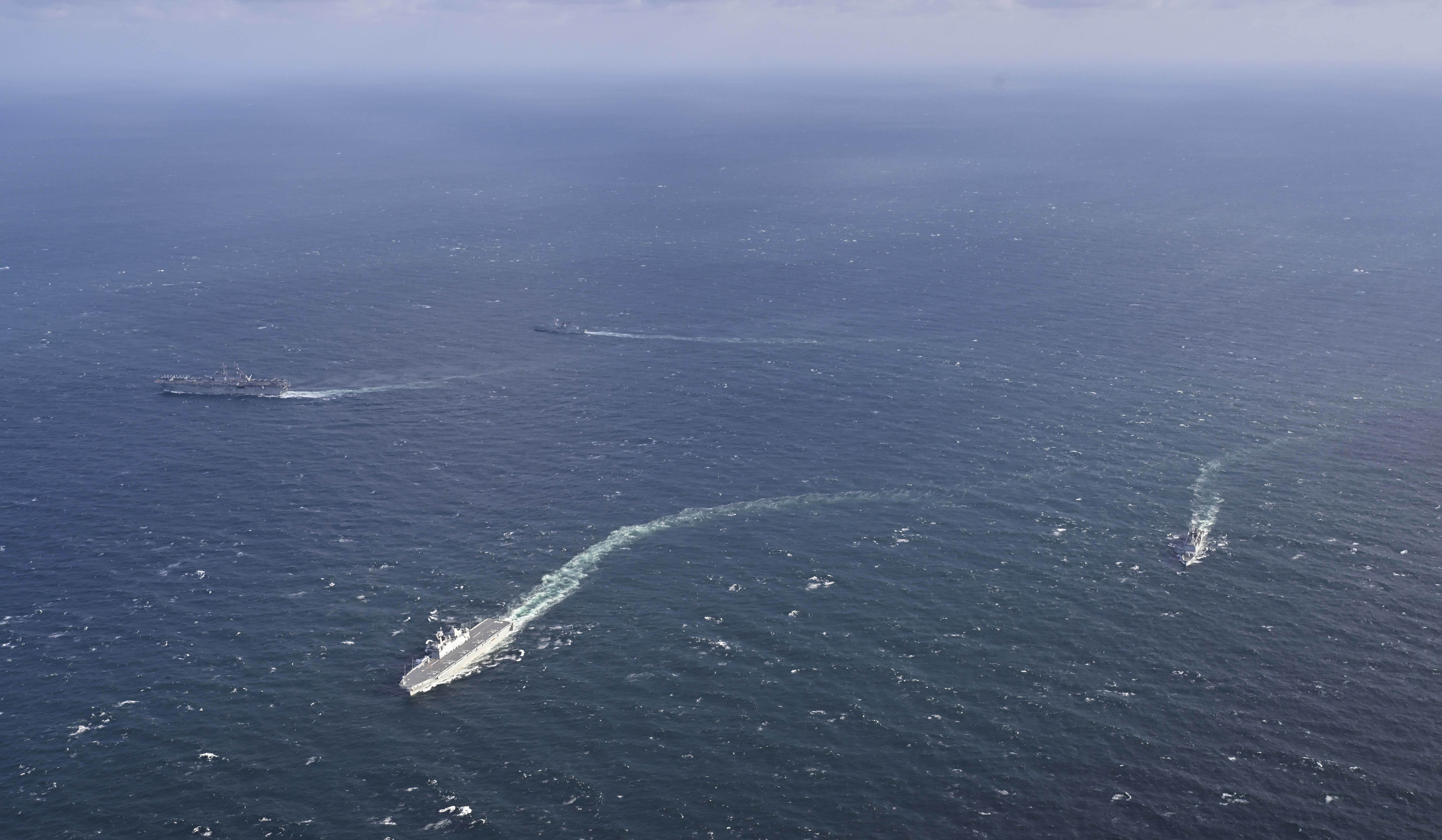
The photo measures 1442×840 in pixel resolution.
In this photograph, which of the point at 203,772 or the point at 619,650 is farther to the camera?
the point at 619,650

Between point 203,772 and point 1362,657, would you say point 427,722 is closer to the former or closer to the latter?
point 203,772

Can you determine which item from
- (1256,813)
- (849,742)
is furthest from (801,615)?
(1256,813)

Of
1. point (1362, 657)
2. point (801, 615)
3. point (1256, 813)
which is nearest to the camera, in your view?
point (1256, 813)

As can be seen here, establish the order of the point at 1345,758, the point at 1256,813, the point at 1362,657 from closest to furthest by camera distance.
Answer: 1. the point at 1256,813
2. the point at 1345,758
3. the point at 1362,657

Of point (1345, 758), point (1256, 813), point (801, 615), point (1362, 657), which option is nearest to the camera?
point (1256, 813)

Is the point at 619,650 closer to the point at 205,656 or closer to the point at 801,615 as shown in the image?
the point at 801,615

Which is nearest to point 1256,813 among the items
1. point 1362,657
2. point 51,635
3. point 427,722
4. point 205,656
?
point 1362,657
